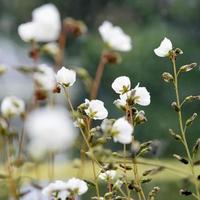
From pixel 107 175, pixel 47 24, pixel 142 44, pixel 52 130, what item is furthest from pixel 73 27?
pixel 142 44

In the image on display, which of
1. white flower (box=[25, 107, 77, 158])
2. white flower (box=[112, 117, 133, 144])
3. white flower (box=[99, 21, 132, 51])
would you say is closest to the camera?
white flower (box=[25, 107, 77, 158])

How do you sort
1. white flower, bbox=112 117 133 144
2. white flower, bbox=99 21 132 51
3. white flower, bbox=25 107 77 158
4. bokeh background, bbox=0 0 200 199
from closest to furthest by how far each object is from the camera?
1. white flower, bbox=25 107 77 158
2. white flower, bbox=112 117 133 144
3. white flower, bbox=99 21 132 51
4. bokeh background, bbox=0 0 200 199

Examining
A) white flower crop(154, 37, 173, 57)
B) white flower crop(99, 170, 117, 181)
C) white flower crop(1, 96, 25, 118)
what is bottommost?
white flower crop(99, 170, 117, 181)

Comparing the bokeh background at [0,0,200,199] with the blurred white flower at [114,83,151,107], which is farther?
the bokeh background at [0,0,200,199]

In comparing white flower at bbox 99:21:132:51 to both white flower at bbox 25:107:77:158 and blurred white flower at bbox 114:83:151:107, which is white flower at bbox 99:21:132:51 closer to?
blurred white flower at bbox 114:83:151:107

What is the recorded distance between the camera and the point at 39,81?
2.34ft

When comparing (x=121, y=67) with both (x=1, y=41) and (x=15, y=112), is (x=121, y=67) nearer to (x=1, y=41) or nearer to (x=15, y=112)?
(x=1, y=41)

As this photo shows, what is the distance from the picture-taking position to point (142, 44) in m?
6.84

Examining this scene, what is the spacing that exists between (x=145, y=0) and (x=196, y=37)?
77 centimetres

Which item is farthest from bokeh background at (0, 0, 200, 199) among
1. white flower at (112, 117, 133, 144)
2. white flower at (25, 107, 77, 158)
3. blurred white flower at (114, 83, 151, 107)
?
white flower at (25, 107, 77, 158)

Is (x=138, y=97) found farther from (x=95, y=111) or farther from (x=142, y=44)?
(x=142, y=44)

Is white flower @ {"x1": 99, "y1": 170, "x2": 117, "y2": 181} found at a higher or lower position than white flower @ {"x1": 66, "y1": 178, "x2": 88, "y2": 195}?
higher

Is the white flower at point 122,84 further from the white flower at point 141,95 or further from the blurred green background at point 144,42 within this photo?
the blurred green background at point 144,42

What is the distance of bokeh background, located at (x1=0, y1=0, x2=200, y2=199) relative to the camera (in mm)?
6183
